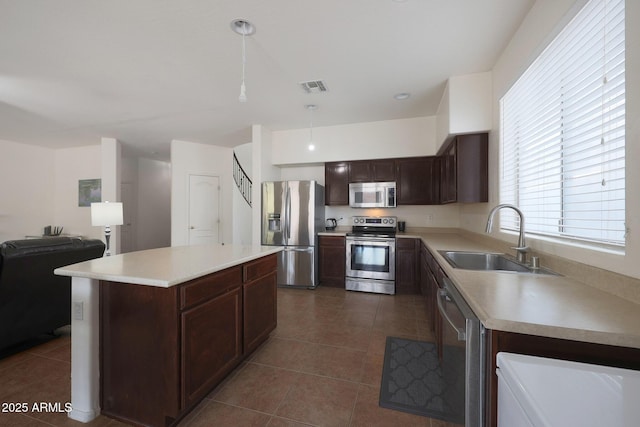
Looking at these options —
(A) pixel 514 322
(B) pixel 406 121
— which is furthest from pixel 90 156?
(A) pixel 514 322

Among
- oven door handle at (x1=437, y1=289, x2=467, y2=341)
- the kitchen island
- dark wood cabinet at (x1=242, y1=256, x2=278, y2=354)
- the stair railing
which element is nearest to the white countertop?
the kitchen island

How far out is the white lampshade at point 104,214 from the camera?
275cm

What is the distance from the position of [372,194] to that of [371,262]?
1.12m

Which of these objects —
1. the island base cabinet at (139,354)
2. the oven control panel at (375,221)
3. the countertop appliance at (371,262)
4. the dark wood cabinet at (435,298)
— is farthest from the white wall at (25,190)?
the dark wood cabinet at (435,298)

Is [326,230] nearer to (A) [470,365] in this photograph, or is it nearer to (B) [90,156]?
(A) [470,365]

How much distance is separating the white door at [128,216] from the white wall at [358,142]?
454 centimetres

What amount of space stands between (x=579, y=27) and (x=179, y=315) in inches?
106

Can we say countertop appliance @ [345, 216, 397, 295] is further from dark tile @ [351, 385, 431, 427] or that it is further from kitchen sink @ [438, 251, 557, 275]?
dark tile @ [351, 385, 431, 427]

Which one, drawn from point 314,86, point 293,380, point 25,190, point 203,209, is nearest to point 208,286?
point 293,380

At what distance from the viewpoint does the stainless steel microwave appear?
4.08 m

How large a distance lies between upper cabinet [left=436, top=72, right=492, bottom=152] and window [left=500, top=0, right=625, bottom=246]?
52cm

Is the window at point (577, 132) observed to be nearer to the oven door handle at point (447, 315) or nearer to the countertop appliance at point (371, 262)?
the oven door handle at point (447, 315)

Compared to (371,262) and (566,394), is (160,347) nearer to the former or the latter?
(566,394)

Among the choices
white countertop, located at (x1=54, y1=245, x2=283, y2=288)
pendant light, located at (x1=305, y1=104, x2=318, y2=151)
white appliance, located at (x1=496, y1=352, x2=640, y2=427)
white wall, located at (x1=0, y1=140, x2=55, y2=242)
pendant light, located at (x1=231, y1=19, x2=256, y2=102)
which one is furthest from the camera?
white wall, located at (x1=0, y1=140, x2=55, y2=242)
